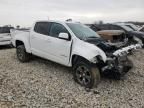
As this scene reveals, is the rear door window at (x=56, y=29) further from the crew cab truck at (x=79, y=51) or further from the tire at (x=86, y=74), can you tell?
the tire at (x=86, y=74)

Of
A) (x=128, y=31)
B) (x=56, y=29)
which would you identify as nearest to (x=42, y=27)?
(x=56, y=29)

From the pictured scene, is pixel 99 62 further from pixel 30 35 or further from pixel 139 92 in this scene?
pixel 30 35

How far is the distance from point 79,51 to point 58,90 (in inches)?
47.9

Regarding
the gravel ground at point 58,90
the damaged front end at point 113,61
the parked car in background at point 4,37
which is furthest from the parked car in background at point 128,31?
the parked car in background at point 4,37

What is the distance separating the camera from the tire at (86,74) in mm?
6016

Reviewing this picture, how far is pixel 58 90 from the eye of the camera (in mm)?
6027

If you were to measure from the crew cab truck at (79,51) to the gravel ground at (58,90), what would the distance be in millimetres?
418

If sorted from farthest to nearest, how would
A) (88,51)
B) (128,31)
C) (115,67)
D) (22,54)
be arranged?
1. (128,31)
2. (22,54)
3. (115,67)
4. (88,51)

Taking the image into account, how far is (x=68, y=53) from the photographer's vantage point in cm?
669

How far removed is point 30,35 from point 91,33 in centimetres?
239

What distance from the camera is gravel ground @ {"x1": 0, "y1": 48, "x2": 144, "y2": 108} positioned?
524cm

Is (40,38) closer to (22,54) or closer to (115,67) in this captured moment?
(22,54)

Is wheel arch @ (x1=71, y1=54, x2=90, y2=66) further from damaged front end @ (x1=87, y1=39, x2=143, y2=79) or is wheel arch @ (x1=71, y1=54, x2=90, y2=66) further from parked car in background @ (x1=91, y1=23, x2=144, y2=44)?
parked car in background @ (x1=91, y1=23, x2=144, y2=44)

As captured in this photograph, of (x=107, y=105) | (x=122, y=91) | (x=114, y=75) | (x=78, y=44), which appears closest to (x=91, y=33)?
(x=78, y=44)
